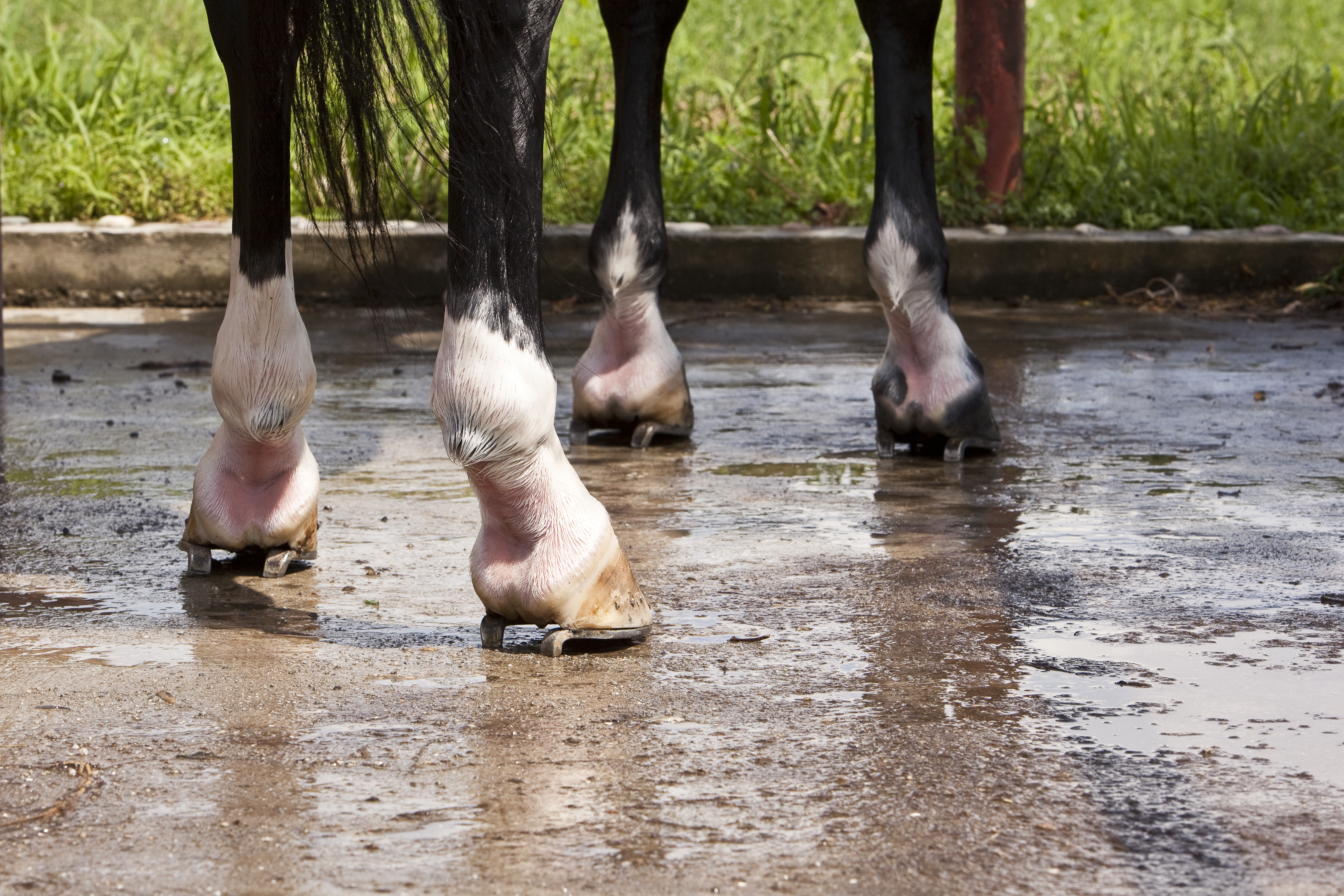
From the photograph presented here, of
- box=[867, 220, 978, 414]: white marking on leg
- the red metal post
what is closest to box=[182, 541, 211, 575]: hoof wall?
box=[867, 220, 978, 414]: white marking on leg

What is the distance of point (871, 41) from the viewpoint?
134 inches

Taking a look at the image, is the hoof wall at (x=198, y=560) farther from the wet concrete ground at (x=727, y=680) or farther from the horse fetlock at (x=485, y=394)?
the horse fetlock at (x=485, y=394)

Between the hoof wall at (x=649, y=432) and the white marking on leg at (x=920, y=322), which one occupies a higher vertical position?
the white marking on leg at (x=920, y=322)

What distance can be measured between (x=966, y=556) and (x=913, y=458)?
33.2 inches

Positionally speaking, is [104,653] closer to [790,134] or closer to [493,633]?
[493,633]

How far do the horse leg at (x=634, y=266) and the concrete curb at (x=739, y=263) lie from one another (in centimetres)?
228

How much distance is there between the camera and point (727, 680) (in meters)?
2.00

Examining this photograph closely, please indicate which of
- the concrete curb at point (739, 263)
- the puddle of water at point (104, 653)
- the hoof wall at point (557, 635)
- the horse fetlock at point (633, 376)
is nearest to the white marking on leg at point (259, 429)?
the puddle of water at point (104, 653)

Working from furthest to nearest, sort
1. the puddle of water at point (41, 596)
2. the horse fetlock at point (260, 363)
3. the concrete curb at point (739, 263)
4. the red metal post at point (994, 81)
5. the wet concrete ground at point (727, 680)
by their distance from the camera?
the red metal post at point (994, 81) < the concrete curb at point (739, 263) < the horse fetlock at point (260, 363) < the puddle of water at point (41, 596) < the wet concrete ground at point (727, 680)

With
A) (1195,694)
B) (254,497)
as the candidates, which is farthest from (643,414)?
(1195,694)

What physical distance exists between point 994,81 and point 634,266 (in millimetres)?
3082

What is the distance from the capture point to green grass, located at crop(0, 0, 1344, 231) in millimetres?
6375

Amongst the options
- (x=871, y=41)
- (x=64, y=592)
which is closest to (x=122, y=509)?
(x=64, y=592)

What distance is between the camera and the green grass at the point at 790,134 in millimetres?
6375
